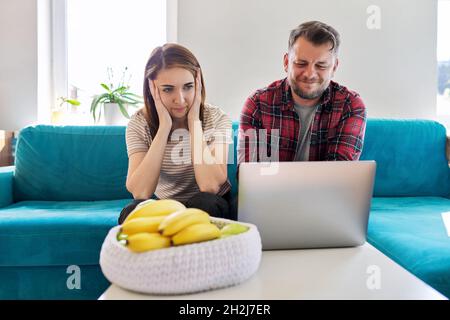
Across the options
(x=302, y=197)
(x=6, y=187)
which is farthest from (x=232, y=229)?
(x=6, y=187)

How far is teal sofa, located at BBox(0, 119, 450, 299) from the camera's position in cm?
142

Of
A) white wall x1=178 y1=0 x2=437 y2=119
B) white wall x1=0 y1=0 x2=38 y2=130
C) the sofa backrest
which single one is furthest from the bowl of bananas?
white wall x1=0 y1=0 x2=38 y2=130

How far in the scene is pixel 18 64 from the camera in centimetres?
237

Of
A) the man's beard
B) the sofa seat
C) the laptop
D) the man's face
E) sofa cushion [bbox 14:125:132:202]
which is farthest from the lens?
sofa cushion [bbox 14:125:132:202]

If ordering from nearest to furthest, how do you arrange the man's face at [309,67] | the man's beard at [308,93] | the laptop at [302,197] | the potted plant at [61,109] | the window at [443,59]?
the laptop at [302,197]
the man's face at [309,67]
the man's beard at [308,93]
the potted plant at [61,109]
the window at [443,59]

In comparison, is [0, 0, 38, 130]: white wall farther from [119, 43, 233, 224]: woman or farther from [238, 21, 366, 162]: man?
[238, 21, 366, 162]: man

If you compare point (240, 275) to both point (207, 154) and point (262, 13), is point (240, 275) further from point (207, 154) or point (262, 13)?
point (262, 13)

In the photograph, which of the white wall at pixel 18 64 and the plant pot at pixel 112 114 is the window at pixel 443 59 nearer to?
the plant pot at pixel 112 114

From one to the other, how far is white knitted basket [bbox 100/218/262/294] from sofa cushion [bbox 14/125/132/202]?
1.31m

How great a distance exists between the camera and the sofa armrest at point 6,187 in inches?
70.7

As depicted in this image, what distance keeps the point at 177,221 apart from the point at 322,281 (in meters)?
0.28

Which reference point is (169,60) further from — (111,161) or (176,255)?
(176,255)

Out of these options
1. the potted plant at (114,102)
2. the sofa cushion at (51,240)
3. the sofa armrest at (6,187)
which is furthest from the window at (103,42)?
the sofa cushion at (51,240)

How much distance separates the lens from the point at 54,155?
6.39ft
